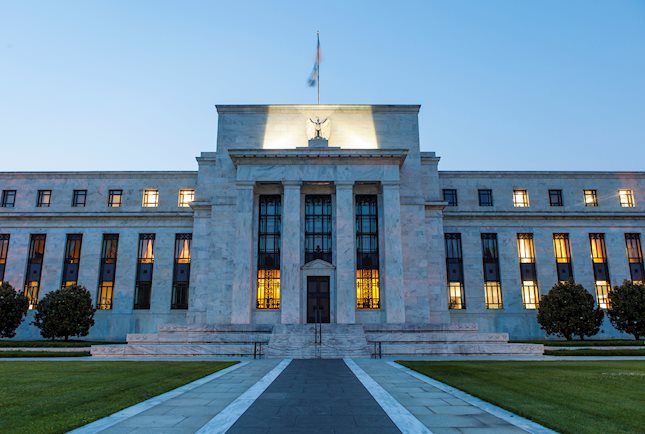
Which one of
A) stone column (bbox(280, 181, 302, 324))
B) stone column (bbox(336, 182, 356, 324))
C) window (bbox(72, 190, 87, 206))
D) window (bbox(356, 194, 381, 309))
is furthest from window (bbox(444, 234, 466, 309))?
window (bbox(72, 190, 87, 206))

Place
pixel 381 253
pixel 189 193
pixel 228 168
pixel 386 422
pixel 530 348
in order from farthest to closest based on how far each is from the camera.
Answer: pixel 189 193 < pixel 228 168 < pixel 381 253 < pixel 530 348 < pixel 386 422

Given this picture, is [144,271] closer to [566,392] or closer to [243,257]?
[243,257]

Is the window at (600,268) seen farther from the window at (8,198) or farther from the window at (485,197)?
the window at (8,198)

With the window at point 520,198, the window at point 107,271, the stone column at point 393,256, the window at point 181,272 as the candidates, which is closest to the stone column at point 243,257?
the window at point 181,272

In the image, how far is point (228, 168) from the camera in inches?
1812

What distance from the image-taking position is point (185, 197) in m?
50.9

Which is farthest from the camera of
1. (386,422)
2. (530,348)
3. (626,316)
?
(626,316)

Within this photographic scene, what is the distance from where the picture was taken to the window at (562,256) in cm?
4828

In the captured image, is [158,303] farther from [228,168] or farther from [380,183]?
[380,183]

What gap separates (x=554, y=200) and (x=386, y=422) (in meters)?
49.5

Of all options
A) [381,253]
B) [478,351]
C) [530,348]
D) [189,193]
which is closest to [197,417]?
[478,351]

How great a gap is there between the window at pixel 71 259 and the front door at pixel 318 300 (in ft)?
83.2

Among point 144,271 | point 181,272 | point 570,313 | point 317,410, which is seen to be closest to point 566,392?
point 317,410

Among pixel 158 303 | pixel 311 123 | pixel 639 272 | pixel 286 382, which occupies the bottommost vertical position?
pixel 286 382
